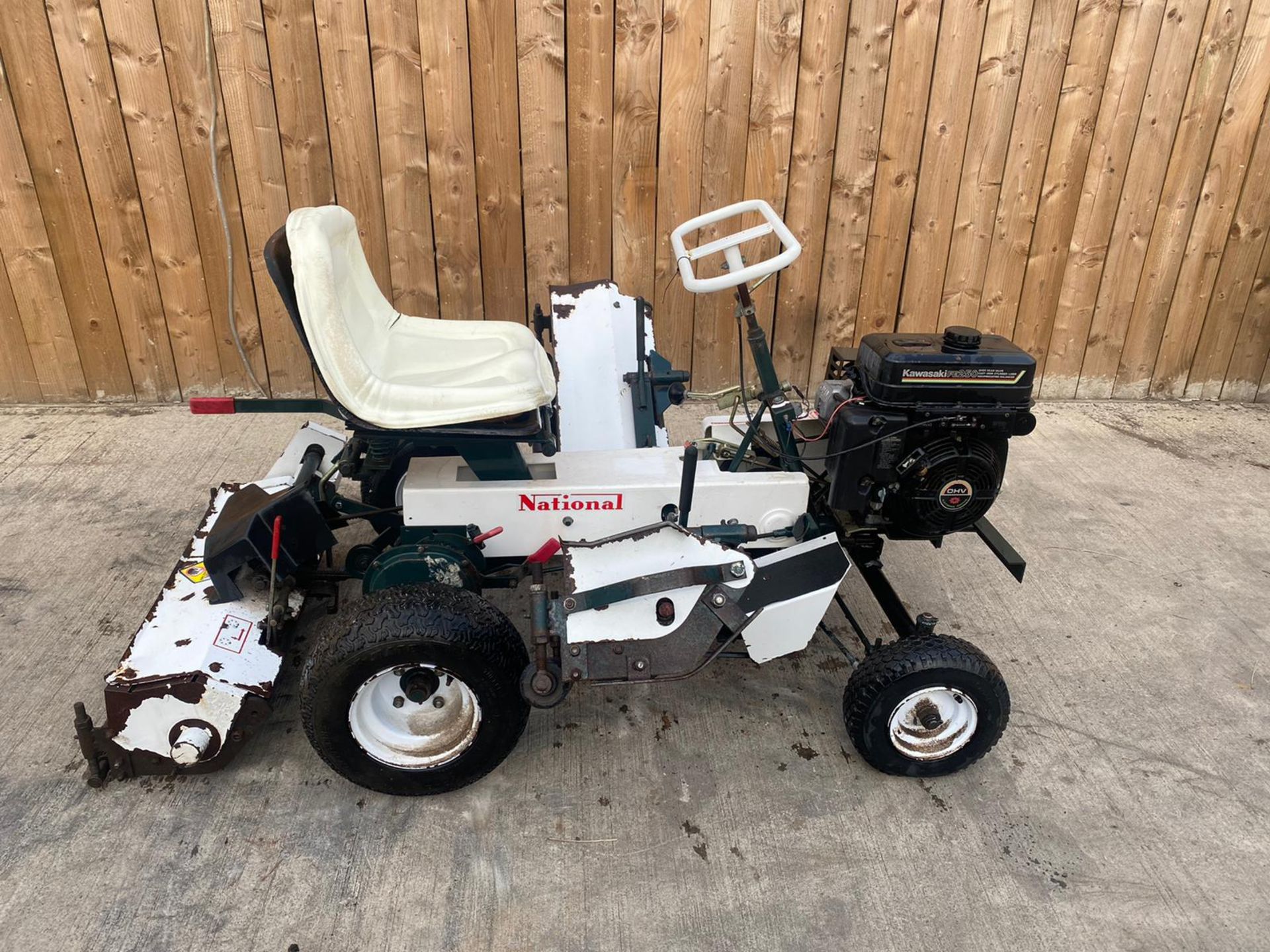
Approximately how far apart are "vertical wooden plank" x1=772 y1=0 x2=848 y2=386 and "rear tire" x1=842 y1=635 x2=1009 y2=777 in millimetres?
2463

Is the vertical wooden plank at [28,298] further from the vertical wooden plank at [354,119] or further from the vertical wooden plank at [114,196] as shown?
the vertical wooden plank at [354,119]

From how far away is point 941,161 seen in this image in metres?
4.11

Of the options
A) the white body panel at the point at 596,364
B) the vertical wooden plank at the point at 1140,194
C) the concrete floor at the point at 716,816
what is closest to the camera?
the concrete floor at the point at 716,816

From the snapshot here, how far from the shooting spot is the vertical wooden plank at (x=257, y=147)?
3674 mm

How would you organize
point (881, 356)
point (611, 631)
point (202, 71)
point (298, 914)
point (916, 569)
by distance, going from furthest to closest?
point (202, 71) < point (916, 569) < point (881, 356) < point (611, 631) < point (298, 914)

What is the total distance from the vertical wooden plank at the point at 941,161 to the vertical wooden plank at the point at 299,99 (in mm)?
2696

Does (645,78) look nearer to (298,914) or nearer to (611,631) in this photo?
(611,631)

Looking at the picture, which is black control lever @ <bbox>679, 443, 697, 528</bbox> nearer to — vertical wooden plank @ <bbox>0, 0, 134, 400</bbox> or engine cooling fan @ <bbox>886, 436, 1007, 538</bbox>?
engine cooling fan @ <bbox>886, 436, 1007, 538</bbox>

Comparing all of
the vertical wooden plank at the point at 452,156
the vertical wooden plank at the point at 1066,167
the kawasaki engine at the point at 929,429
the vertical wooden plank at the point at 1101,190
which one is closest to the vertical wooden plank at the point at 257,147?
the vertical wooden plank at the point at 452,156

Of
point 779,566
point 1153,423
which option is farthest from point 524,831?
point 1153,423

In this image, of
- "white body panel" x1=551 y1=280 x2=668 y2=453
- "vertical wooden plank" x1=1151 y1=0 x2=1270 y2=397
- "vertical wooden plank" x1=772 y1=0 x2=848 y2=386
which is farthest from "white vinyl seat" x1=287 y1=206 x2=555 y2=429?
"vertical wooden plank" x1=1151 y1=0 x2=1270 y2=397

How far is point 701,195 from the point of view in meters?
4.08

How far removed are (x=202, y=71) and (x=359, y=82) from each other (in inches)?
25.5

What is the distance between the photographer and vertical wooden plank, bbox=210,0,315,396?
3.67 meters
